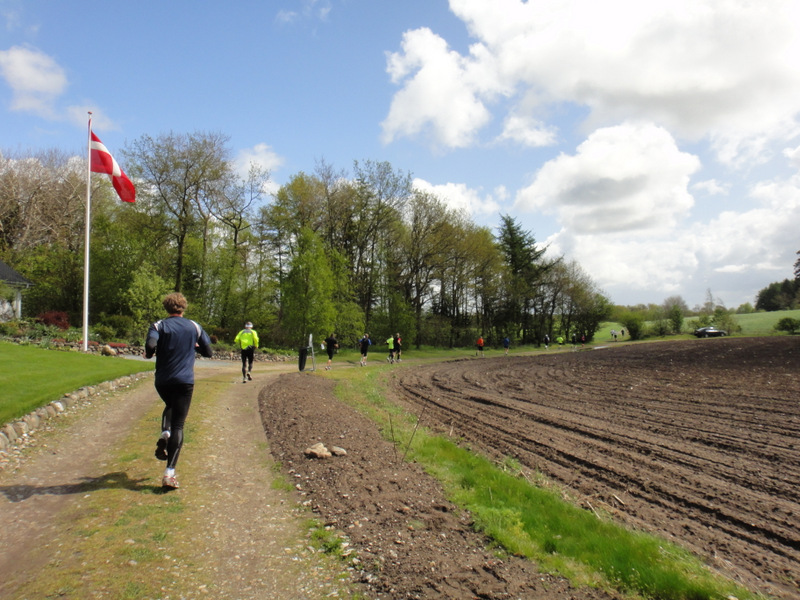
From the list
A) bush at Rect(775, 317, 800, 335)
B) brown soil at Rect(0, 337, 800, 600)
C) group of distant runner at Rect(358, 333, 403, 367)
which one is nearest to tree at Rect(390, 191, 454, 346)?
group of distant runner at Rect(358, 333, 403, 367)

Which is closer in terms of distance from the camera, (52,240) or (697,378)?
(697,378)

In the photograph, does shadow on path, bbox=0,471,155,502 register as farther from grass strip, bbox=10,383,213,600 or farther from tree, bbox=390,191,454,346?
tree, bbox=390,191,454,346

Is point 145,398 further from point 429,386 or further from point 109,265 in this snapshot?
point 109,265

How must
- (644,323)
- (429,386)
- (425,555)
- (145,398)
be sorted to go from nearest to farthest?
1. (425,555)
2. (145,398)
3. (429,386)
4. (644,323)

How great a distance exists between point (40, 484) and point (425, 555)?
4.75 m

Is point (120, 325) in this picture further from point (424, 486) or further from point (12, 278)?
point (424, 486)

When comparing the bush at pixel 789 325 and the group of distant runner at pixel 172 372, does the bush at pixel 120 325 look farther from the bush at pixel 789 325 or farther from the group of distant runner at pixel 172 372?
the bush at pixel 789 325

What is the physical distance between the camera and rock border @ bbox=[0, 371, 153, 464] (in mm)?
6938

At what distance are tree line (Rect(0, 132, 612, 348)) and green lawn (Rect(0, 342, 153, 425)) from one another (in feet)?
36.4

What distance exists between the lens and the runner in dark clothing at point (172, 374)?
543 cm

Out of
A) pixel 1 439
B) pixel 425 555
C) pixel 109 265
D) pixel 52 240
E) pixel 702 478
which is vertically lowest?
pixel 702 478

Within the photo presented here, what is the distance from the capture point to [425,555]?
4.04 m

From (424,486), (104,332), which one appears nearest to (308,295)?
(104,332)

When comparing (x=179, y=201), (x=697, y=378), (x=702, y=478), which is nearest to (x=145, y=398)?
(x=702, y=478)
